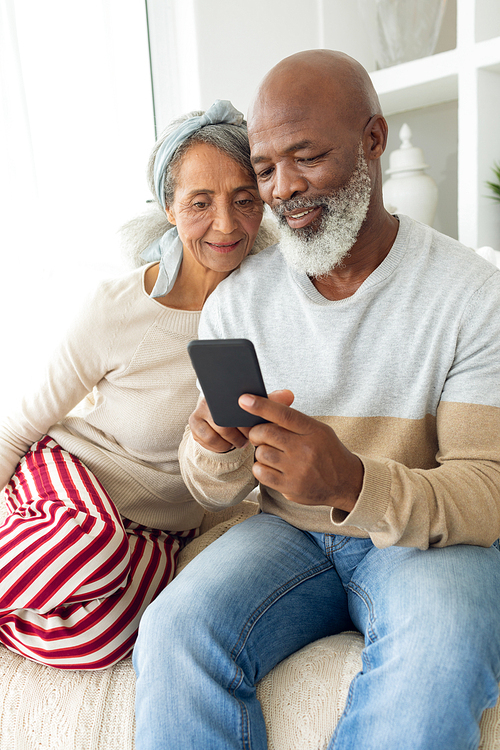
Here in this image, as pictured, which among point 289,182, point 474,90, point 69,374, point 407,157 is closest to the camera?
point 289,182

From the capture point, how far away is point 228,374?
2.63 ft

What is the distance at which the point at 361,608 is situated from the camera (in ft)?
3.21

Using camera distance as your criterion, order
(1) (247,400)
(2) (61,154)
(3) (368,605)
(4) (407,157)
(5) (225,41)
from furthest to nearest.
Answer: (4) (407,157) → (5) (225,41) → (2) (61,154) → (3) (368,605) → (1) (247,400)

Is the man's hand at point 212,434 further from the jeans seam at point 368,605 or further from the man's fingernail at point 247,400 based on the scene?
the jeans seam at point 368,605

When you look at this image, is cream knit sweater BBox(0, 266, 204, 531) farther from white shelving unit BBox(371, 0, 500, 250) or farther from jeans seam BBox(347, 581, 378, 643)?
white shelving unit BBox(371, 0, 500, 250)

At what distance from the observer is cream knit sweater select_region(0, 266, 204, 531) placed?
1282 mm

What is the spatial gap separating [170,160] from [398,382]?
0.63 m

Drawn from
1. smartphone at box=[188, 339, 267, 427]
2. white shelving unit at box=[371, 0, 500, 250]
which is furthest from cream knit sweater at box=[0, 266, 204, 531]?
white shelving unit at box=[371, 0, 500, 250]

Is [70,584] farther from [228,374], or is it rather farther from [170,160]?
[170,160]

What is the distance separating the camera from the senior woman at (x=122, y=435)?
3.47 ft

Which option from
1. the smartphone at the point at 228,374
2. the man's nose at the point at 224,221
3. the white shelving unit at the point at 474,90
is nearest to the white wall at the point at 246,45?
the white shelving unit at the point at 474,90

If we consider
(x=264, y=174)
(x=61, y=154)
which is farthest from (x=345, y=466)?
(x=61, y=154)

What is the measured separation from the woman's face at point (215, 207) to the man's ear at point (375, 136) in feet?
0.79

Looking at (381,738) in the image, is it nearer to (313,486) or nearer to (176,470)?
(313,486)
